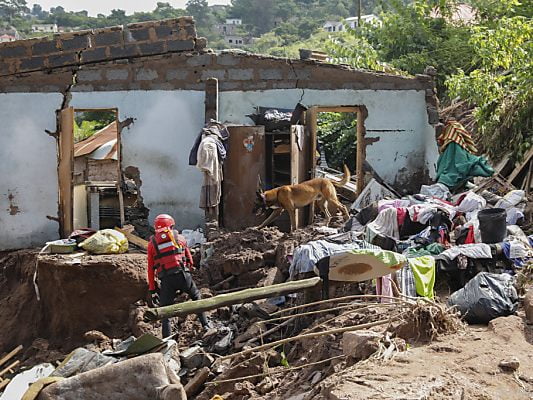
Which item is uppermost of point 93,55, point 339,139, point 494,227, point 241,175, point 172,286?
point 93,55

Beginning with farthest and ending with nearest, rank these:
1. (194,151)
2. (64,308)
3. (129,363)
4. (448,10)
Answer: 1. (448,10)
2. (194,151)
3. (64,308)
4. (129,363)

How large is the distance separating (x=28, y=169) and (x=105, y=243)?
2.71 m

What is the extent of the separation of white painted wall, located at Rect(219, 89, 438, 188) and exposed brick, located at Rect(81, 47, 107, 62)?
2.22m

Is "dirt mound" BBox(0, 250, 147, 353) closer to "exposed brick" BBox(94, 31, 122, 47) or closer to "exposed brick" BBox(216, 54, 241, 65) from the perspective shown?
"exposed brick" BBox(216, 54, 241, 65)

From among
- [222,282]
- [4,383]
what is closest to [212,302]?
[222,282]

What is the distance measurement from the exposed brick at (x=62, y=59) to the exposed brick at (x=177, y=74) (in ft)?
5.38

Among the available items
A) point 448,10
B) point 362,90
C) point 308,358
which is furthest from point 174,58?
point 448,10

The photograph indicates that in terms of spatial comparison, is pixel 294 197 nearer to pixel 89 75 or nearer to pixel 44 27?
pixel 89 75

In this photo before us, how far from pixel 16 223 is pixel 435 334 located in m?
8.63

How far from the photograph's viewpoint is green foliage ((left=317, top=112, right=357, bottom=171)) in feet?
57.6

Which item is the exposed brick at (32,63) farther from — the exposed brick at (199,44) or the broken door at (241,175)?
the broken door at (241,175)

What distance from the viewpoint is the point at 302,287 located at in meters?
8.15

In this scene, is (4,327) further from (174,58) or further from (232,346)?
(174,58)

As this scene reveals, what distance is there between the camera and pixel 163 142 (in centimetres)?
1276
